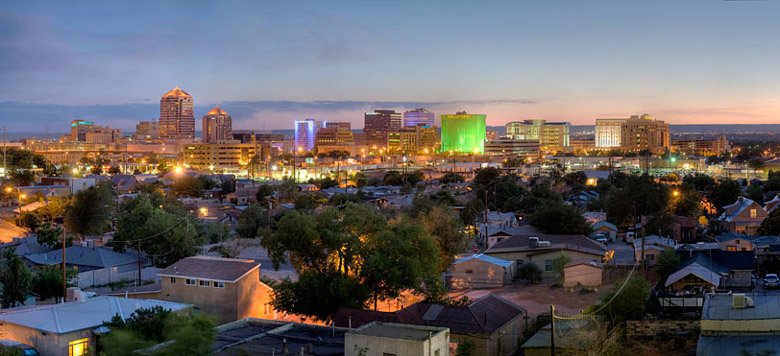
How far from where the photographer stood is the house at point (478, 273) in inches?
797

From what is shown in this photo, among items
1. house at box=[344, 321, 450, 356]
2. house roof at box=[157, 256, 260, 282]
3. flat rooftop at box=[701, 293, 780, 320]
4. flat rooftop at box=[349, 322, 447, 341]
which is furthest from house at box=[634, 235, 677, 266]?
house at box=[344, 321, 450, 356]

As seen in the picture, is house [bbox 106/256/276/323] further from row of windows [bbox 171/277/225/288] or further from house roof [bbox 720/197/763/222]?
house roof [bbox 720/197/763/222]

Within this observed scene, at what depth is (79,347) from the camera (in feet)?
36.4

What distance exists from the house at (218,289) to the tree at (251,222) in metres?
15.4

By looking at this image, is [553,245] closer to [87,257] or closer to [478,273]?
[478,273]

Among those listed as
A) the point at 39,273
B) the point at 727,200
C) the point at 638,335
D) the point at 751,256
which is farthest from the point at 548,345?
the point at 727,200

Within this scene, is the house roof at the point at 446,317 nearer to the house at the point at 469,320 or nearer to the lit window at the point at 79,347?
the house at the point at 469,320

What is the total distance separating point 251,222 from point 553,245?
14544mm

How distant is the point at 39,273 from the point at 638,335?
1297 cm

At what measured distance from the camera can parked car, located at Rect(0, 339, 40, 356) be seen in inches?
410

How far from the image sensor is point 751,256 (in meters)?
19.8

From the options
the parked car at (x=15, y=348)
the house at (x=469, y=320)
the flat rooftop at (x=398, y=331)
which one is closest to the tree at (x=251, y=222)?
the house at (x=469, y=320)

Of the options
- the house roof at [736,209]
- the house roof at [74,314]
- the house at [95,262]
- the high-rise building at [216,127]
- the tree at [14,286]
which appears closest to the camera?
the house roof at [74,314]

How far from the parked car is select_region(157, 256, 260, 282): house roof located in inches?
170
